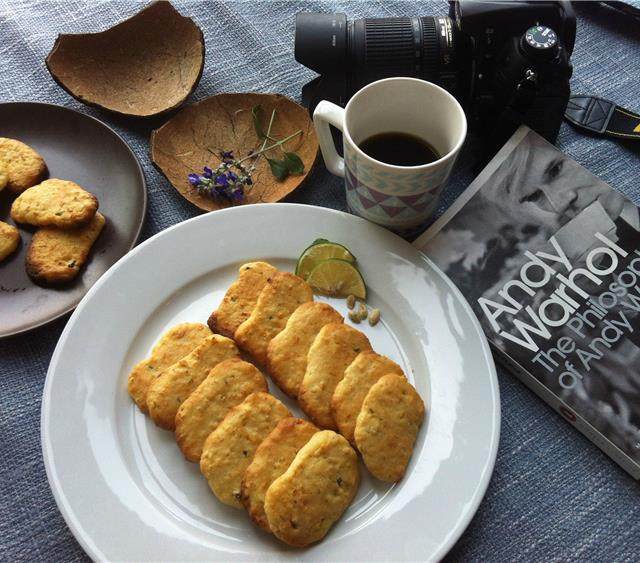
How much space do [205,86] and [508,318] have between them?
0.90 metres

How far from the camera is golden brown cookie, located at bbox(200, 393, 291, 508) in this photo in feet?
2.92

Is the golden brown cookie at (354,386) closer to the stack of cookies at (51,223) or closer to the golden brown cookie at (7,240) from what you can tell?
the stack of cookies at (51,223)

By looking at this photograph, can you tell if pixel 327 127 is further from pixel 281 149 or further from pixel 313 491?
pixel 313 491

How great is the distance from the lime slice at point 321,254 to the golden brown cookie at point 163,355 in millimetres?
217

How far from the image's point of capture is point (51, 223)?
1146 millimetres

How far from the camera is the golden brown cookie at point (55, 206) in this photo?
1141 mm

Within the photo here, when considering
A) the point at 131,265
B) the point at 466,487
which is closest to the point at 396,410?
the point at 466,487

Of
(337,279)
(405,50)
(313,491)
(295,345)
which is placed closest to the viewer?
(313,491)

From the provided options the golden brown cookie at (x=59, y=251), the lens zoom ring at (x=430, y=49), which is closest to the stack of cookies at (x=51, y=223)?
the golden brown cookie at (x=59, y=251)

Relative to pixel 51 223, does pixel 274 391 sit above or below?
below

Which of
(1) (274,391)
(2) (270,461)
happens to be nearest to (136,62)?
(1) (274,391)

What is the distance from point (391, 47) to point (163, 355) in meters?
0.75

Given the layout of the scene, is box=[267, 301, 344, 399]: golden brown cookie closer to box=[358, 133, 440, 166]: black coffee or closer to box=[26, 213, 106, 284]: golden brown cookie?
box=[358, 133, 440, 166]: black coffee

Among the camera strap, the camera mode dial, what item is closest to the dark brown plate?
the camera mode dial
